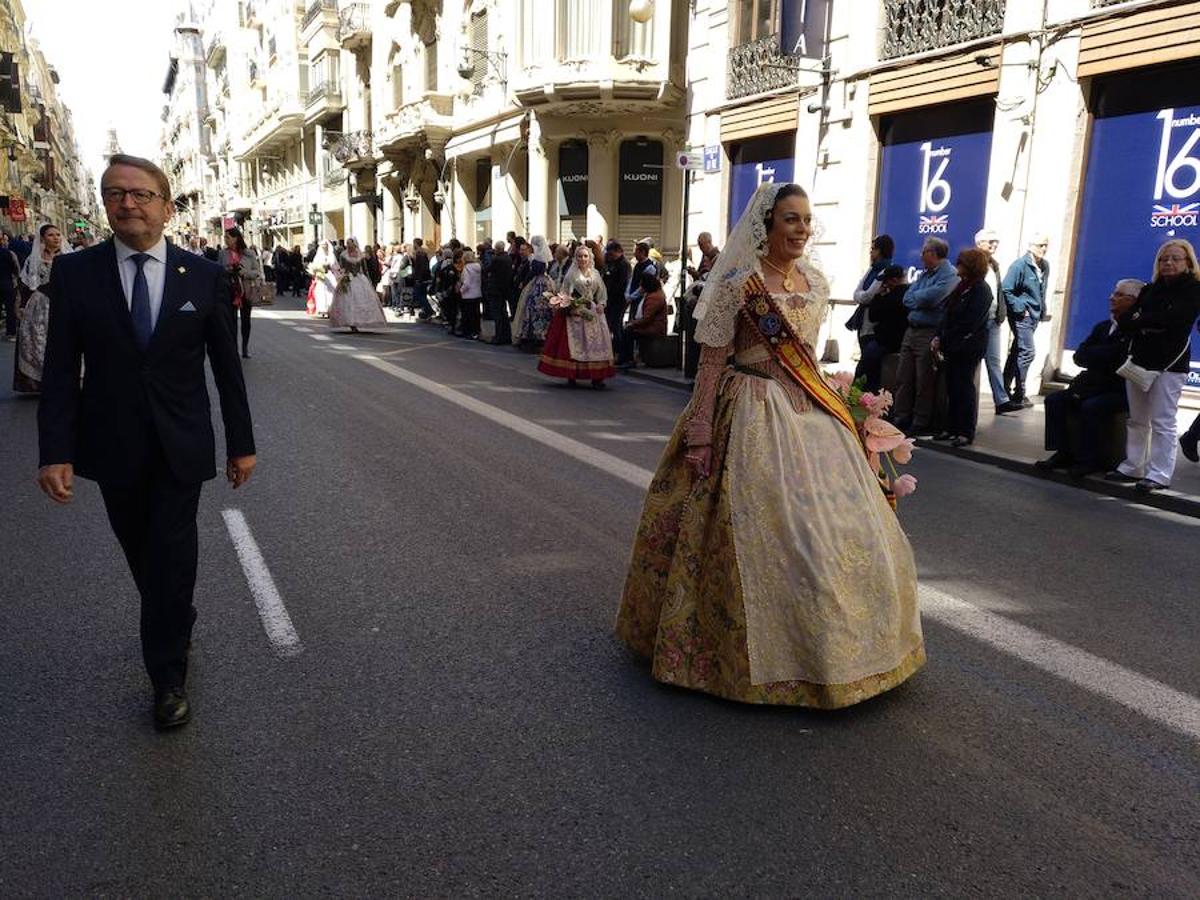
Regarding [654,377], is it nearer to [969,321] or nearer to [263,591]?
[969,321]

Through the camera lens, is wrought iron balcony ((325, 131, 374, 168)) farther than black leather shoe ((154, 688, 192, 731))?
Yes

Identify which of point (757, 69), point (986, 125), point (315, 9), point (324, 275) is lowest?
point (324, 275)

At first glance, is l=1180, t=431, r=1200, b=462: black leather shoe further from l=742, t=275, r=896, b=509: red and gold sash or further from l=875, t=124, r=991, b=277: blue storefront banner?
l=742, t=275, r=896, b=509: red and gold sash

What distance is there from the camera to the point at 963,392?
861 centimetres

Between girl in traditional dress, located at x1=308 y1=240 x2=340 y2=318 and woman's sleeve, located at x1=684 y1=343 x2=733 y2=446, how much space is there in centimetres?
1646

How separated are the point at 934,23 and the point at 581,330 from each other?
264 inches

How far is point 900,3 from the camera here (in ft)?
45.5

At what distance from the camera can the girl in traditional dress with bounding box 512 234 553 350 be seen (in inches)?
631

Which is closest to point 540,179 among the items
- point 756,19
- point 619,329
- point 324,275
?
point 324,275

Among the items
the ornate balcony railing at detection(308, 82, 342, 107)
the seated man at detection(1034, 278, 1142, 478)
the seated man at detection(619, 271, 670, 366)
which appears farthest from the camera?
the ornate balcony railing at detection(308, 82, 342, 107)

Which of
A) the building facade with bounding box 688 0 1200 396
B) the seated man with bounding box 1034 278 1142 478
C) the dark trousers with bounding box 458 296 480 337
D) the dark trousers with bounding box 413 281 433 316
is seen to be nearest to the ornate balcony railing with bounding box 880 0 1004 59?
the building facade with bounding box 688 0 1200 396

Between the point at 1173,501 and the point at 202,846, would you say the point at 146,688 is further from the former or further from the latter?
the point at 1173,501

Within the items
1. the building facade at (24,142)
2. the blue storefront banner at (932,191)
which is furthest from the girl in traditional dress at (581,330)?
the building facade at (24,142)

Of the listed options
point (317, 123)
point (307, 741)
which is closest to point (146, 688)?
point (307, 741)
